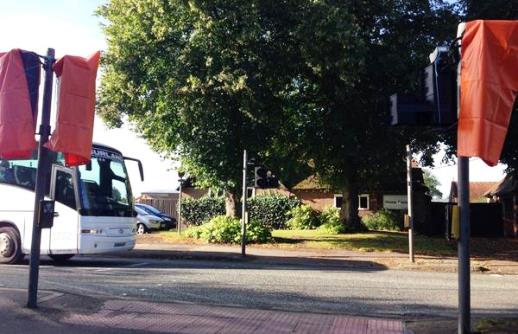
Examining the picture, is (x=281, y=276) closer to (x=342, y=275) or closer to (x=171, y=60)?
(x=342, y=275)

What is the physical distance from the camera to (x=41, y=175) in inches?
320

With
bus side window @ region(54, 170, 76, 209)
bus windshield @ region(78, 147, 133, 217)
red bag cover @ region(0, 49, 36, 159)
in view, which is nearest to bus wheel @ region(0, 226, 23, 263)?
bus side window @ region(54, 170, 76, 209)

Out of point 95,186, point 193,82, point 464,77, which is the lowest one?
point 95,186

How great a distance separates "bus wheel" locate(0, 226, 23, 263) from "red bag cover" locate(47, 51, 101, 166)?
734 cm

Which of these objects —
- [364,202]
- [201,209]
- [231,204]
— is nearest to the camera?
[231,204]

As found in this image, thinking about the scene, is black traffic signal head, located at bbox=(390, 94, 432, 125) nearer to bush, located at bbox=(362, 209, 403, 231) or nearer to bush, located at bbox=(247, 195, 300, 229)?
bush, located at bbox=(362, 209, 403, 231)

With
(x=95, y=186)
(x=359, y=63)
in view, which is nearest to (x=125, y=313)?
(x=95, y=186)

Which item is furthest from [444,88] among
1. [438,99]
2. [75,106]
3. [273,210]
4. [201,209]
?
[201,209]

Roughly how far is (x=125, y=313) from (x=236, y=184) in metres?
15.9

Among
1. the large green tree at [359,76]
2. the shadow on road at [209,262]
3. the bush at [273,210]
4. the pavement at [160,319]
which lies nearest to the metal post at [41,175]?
the pavement at [160,319]

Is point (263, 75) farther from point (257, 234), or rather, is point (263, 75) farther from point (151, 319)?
point (151, 319)

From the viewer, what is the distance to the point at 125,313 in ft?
26.7

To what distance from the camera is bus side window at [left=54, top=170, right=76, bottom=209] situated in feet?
46.0

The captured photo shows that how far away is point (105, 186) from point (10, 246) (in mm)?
2772
